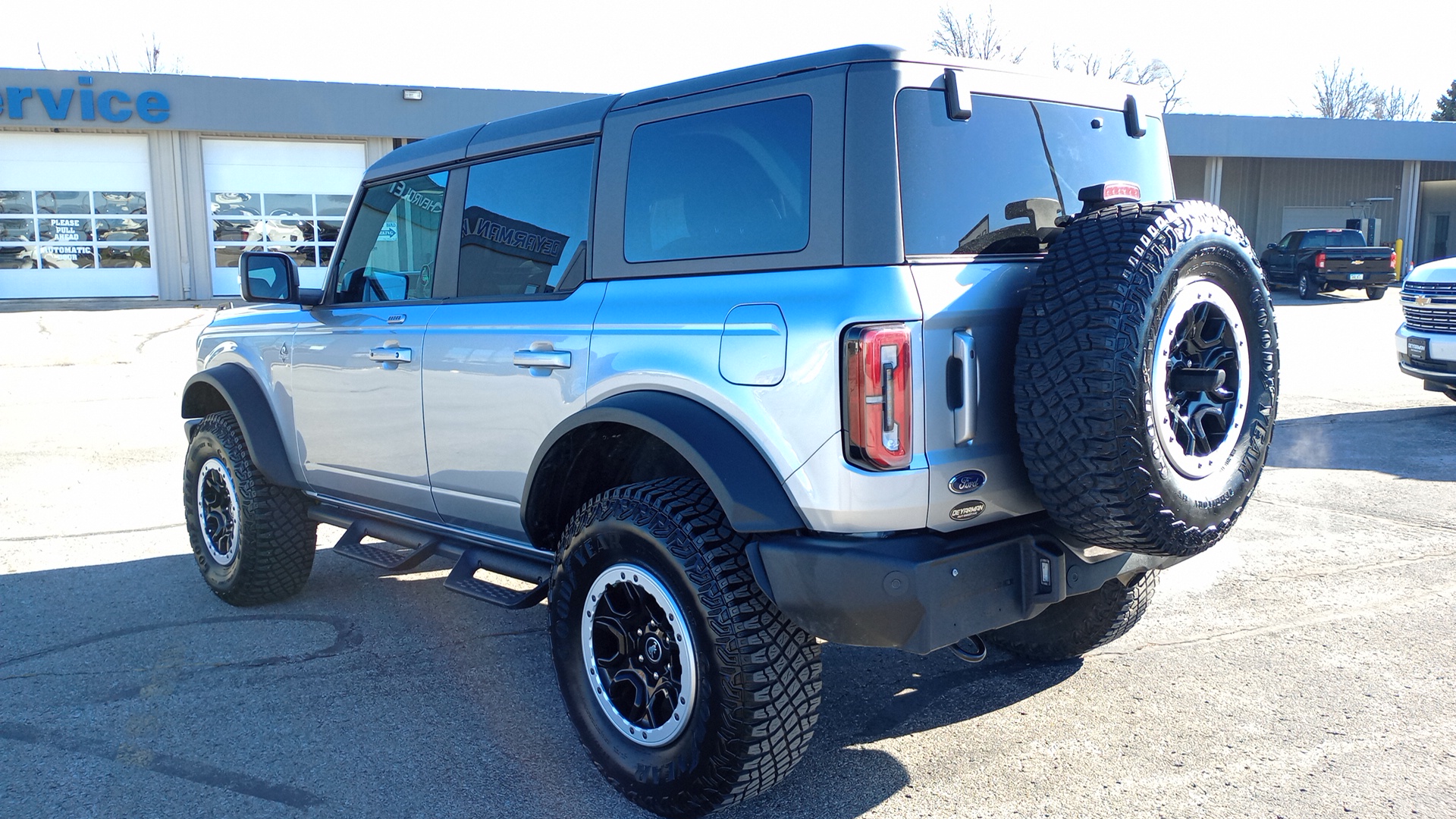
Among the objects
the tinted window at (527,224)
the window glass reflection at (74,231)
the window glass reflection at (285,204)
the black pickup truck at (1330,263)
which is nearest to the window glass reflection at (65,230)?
the window glass reflection at (74,231)

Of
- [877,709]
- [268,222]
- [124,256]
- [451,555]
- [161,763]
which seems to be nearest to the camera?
[161,763]

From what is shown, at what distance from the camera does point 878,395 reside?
2.75 meters

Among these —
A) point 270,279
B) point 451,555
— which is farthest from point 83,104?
point 451,555

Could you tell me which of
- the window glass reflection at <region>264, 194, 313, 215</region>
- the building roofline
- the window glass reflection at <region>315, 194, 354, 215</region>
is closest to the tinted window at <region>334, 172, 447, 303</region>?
the window glass reflection at <region>315, 194, 354, 215</region>

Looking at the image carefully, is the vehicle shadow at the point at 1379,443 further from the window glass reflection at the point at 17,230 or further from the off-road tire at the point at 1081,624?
the window glass reflection at the point at 17,230

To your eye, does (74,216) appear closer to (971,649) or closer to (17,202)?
(17,202)

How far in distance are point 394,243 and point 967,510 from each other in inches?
113

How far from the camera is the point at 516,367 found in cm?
376

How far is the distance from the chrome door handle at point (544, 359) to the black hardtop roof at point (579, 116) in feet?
2.54

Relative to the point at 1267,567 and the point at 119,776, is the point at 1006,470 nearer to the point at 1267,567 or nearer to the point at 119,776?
the point at 119,776

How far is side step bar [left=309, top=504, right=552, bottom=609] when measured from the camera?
388 centimetres

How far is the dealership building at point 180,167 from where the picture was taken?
25.9 meters

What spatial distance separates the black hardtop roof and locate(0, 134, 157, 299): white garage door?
2580cm

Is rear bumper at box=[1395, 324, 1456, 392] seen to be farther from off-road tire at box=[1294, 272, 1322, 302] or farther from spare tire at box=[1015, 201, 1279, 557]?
off-road tire at box=[1294, 272, 1322, 302]
